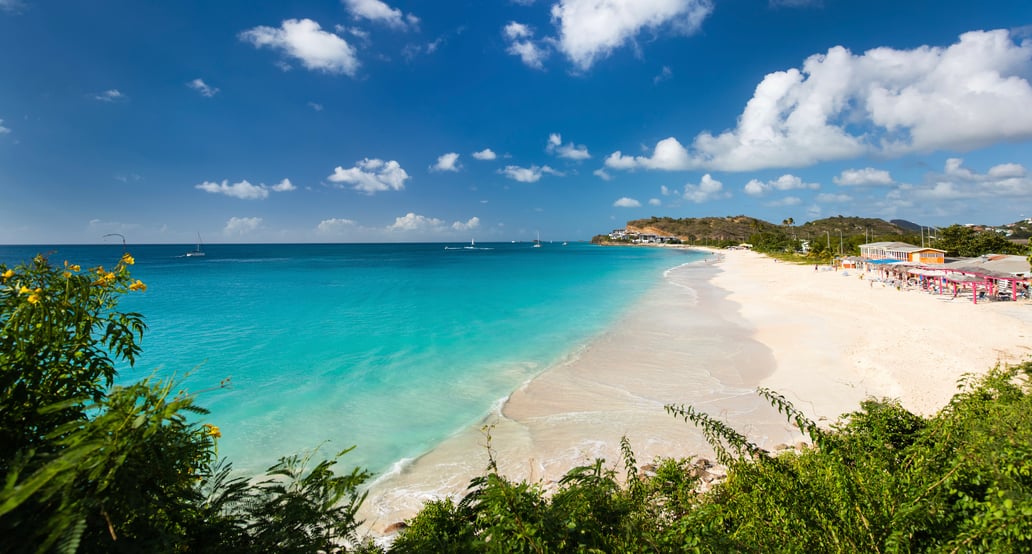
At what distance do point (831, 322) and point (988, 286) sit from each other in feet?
42.4

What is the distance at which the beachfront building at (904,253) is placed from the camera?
38125mm

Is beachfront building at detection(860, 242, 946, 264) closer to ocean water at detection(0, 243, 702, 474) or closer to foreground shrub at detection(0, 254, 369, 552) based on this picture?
ocean water at detection(0, 243, 702, 474)

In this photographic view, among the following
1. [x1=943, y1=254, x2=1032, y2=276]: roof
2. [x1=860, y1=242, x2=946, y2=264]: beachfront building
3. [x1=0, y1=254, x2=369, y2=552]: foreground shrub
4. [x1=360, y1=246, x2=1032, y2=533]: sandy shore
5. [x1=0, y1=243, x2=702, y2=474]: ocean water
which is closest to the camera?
[x1=0, y1=254, x2=369, y2=552]: foreground shrub

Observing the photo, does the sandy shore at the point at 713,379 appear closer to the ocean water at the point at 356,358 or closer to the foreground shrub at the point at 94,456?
the ocean water at the point at 356,358

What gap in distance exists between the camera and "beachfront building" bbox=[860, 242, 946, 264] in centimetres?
3812

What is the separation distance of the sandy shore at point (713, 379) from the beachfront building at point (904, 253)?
1818cm

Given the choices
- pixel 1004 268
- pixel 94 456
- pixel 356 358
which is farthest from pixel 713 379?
pixel 1004 268

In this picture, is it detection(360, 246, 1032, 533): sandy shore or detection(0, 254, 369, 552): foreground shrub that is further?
detection(360, 246, 1032, 533): sandy shore

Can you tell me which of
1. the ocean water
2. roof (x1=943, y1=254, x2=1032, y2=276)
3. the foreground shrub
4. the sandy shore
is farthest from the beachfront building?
the foreground shrub

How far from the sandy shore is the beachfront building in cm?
1818

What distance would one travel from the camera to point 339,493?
8.12 feet

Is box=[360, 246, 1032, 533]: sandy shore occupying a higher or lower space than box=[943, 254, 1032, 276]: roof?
lower

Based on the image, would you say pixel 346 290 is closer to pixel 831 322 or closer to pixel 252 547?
pixel 831 322

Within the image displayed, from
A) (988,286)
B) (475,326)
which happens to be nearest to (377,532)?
(475,326)
